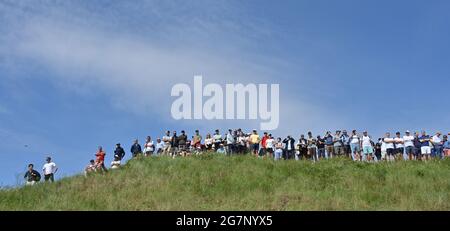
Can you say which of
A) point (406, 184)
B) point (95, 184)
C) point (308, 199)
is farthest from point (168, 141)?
point (406, 184)

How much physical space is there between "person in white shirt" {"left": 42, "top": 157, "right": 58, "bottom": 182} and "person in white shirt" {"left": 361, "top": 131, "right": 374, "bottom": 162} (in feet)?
49.9

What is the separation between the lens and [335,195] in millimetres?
22688

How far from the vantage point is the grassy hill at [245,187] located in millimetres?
21484

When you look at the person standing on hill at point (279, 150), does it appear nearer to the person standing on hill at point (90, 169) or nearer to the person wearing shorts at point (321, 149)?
the person wearing shorts at point (321, 149)

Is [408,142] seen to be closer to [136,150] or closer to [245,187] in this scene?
[245,187]

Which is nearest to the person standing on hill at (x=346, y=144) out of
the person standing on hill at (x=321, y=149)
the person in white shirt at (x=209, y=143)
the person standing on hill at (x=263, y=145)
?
the person standing on hill at (x=321, y=149)

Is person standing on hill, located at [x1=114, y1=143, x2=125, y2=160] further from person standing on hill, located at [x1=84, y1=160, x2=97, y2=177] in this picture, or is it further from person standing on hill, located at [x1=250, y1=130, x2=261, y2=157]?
person standing on hill, located at [x1=250, y1=130, x2=261, y2=157]

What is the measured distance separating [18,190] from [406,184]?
16.7 metres

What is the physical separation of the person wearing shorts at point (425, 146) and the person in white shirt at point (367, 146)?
237cm

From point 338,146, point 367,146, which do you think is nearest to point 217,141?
point 338,146

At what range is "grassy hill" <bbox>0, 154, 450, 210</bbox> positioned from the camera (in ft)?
70.5

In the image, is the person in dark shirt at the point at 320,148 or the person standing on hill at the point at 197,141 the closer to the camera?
the person in dark shirt at the point at 320,148

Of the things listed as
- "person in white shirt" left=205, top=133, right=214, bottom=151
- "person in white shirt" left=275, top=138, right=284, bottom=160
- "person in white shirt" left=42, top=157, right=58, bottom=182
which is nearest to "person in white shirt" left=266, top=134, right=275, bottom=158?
"person in white shirt" left=275, top=138, right=284, bottom=160

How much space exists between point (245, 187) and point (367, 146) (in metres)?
7.32
